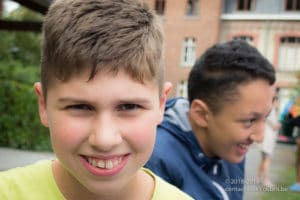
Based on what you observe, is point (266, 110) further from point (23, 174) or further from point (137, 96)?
point (23, 174)

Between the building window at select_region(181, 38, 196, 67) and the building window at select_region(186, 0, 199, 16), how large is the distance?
154 centimetres

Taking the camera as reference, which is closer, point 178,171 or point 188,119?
point 178,171

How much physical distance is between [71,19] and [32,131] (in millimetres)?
7856

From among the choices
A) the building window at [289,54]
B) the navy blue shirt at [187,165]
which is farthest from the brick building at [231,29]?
the navy blue shirt at [187,165]

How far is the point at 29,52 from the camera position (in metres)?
18.9

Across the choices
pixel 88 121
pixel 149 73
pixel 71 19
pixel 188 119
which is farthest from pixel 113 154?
pixel 188 119

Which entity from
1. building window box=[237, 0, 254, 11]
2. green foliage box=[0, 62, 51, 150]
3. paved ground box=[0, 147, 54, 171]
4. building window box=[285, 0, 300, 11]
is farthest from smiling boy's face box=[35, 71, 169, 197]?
building window box=[285, 0, 300, 11]

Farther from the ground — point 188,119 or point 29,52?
point 188,119

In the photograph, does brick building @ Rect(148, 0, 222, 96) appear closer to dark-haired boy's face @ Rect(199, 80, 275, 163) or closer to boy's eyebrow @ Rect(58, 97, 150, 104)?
A: dark-haired boy's face @ Rect(199, 80, 275, 163)

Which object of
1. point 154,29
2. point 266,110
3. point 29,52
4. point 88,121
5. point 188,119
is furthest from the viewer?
point 29,52

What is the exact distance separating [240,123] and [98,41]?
102 cm

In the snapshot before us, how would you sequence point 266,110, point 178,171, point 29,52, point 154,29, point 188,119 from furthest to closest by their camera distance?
point 29,52 < point 188,119 < point 266,110 < point 178,171 < point 154,29

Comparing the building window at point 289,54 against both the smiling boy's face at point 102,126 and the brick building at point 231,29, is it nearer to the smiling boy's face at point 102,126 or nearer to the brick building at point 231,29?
the brick building at point 231,29

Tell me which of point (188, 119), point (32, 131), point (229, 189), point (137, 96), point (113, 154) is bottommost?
point (32, 131)
